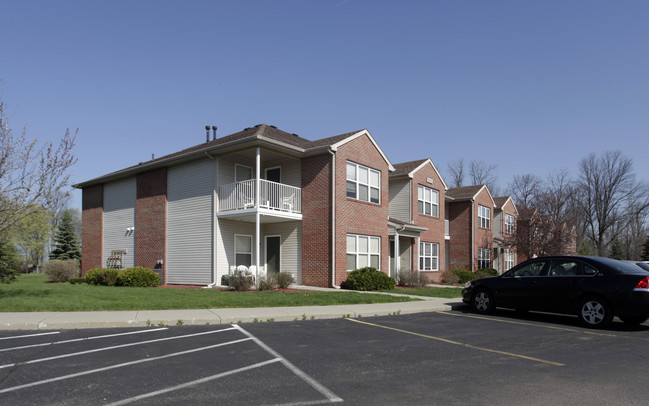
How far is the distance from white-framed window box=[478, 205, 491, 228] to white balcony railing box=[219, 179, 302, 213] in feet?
63.0

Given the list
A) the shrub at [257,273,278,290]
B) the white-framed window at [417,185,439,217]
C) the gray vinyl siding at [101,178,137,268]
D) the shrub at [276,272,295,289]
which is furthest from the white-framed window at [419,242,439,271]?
the gray vinyl siding at [101,178,137,268]

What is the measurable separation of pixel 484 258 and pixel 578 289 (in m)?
26.3

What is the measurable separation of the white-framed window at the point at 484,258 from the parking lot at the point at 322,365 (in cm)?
2561

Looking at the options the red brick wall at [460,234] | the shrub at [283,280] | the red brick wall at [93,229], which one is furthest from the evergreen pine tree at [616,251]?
the red brick wall at [93,229]

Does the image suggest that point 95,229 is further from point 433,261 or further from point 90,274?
point 433,261

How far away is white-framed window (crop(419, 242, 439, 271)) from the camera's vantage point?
28875 mm

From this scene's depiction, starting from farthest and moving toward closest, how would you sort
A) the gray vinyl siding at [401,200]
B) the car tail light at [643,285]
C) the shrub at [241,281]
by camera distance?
1. the gray vinyl siding at [401,200]
2. the shrub at [241,281]
3. the car tail light at [643,285]

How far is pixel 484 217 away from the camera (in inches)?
1417

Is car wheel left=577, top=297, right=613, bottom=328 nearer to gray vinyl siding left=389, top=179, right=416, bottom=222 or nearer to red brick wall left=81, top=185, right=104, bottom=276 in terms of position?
gray vinyl siding left=389, top=179, right=416, bottom=222

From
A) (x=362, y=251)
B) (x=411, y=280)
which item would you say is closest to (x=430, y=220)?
(x=411, y=280)

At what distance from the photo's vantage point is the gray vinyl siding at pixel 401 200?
27.8 meters

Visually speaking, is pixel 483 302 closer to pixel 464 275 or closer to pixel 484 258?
pixel 464 275

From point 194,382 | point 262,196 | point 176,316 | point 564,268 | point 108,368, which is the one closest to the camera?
point 194,382

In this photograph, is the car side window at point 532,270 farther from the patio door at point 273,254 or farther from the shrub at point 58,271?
the shrub at point 58,271
